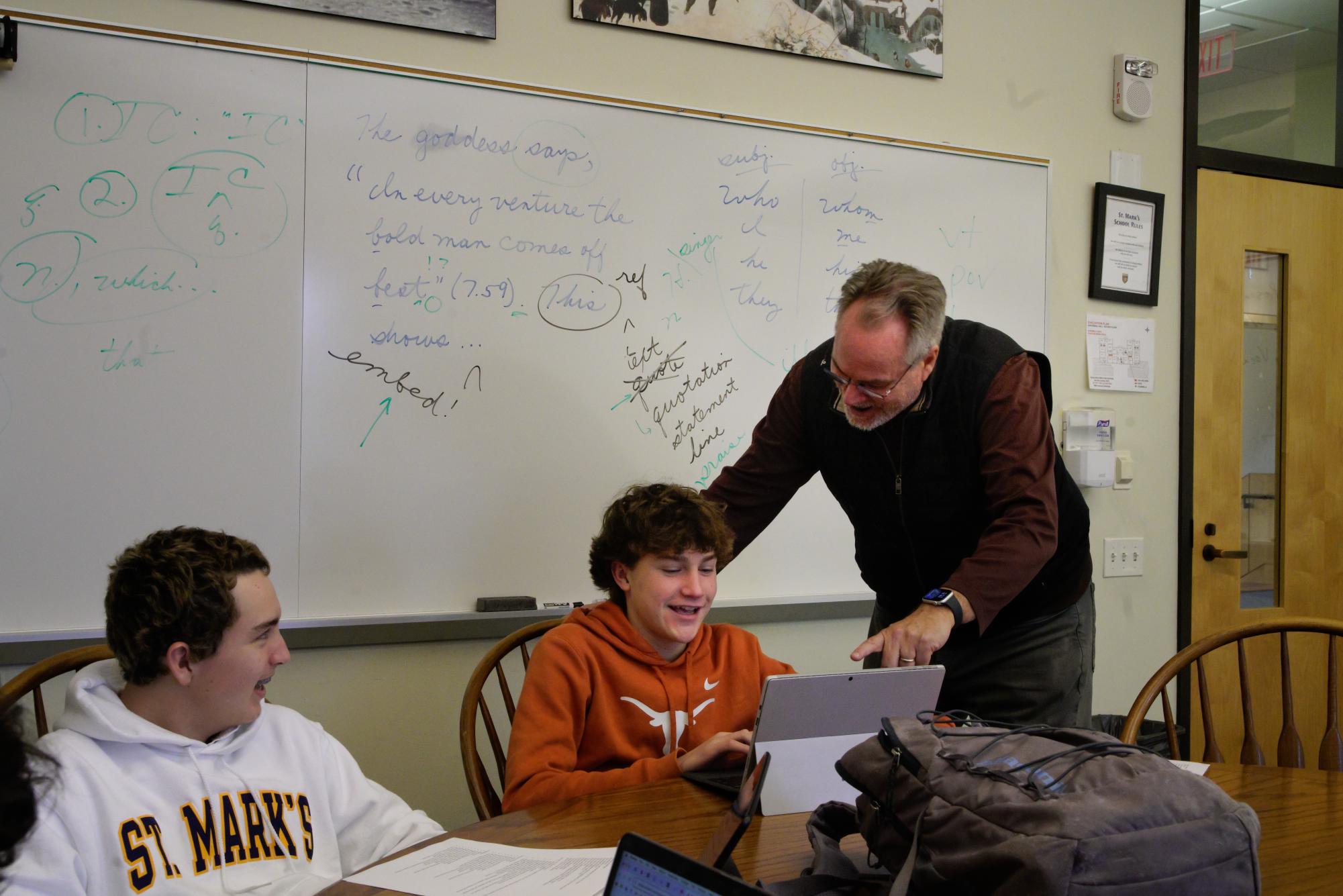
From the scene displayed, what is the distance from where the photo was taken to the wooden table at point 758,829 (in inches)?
42.6

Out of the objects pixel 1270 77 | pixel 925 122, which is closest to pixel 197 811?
pixel 925 122

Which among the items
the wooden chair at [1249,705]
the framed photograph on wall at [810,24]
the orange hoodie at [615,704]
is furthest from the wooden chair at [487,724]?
the framed photograph on wall at [810,24]

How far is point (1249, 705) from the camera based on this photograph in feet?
5.86

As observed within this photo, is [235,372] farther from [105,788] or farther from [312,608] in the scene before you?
[105,788]

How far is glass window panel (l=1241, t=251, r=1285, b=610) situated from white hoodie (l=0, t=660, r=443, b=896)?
2739 millimetres

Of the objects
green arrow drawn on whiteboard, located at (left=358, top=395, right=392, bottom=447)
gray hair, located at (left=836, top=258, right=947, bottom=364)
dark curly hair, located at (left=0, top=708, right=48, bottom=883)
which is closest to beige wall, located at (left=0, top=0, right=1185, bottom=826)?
green arrow drawn on whiteboard, located at (left=358, top=395, right=392, bottom=447)

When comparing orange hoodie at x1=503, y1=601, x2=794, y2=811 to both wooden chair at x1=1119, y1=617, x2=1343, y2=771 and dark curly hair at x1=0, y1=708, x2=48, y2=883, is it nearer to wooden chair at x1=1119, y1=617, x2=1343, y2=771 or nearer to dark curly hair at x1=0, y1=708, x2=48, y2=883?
wooden chair at x1=1119, y1=617, x2=1343, y2=771

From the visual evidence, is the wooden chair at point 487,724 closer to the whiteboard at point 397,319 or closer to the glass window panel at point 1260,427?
the whiteboard at point 397,319

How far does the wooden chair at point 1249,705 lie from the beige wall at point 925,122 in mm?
991

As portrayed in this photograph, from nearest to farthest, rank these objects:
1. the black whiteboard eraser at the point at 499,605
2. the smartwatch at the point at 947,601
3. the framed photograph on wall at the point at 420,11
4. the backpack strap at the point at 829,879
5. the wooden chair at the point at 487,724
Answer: the backpack strap at the point at 829,879
the wooden chair at the point at 487,724
the smartwatch at the point at 947,601
the framed photograph on wall at the point at 420,11
the black whiteboard eraser at the point at 499,605

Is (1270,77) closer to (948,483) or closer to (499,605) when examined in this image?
(948,483)

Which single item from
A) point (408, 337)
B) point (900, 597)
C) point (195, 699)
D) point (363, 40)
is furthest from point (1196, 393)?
point (195, 699)

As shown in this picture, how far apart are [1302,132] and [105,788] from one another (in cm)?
366

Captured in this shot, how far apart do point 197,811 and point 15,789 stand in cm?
70
